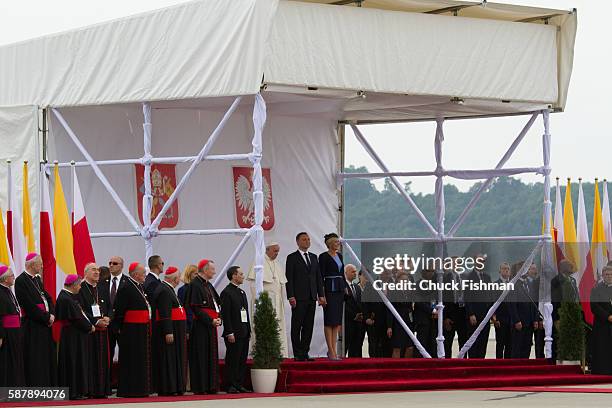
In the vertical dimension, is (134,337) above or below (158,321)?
below

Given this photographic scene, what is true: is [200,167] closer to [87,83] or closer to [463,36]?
[87,83]

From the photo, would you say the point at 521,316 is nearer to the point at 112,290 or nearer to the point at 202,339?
the point at 202,339

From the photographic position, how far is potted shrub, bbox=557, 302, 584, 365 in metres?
19.4

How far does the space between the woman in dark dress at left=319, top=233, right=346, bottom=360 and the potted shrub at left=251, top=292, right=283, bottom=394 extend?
1.65 m

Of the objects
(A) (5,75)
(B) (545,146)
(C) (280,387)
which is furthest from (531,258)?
(A) (5,75)

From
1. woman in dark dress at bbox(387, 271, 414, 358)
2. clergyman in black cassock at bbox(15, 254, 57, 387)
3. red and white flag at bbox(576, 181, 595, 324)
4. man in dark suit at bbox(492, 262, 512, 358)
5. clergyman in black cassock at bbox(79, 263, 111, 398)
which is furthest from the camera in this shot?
man in dark suit at bbox(492, 262, 512, 358)

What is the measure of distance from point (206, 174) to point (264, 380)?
13.6 feet

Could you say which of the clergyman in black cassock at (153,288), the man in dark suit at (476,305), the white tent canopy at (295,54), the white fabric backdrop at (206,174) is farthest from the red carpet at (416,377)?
the white tent canopy at (295,54)

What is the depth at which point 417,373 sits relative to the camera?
719 inches

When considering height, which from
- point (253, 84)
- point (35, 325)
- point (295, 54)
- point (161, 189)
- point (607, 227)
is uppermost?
point (295, 54)

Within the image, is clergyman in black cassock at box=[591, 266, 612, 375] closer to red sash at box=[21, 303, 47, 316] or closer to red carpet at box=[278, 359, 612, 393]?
red carpet at box=[278, 359, 612, 393]

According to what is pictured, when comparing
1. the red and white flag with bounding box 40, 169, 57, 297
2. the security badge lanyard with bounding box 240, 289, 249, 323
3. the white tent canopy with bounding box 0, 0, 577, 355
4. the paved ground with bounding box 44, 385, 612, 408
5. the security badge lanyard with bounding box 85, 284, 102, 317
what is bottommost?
the paved ground with bounding box 44, 385, 612, 408

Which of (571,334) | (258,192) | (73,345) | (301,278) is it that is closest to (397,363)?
(301,278)

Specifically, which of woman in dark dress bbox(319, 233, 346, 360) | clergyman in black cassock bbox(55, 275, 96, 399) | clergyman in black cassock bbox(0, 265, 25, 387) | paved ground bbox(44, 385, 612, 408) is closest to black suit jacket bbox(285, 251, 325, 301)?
woman in dark dress bbox(319, 233, 346, 360)
